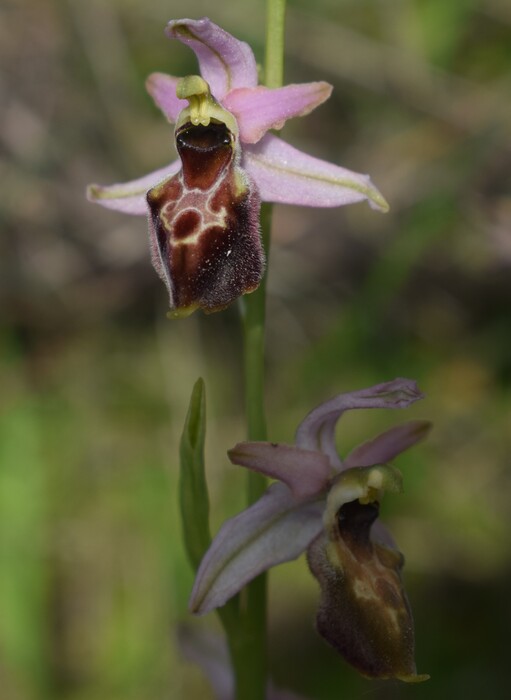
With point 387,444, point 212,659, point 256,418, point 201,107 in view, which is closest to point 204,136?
point 201,107

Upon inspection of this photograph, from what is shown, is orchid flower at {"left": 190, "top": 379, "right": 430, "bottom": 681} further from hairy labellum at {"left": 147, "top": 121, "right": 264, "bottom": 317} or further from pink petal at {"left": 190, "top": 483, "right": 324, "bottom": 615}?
hairy labellum at {"left": 147, "top": 121, "right": 264, "bottom": 317}

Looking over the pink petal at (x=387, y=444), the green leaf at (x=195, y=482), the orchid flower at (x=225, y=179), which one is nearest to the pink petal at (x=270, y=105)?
the orchid flower at (x=225, y=179)

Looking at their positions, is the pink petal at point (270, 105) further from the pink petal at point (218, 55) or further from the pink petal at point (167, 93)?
the pink petal at point (167, 93)

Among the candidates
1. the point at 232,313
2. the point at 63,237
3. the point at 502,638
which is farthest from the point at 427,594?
the point at 63,237

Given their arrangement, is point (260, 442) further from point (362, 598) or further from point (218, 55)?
point (218, 55)

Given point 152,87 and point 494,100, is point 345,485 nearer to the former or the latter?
point 152,87

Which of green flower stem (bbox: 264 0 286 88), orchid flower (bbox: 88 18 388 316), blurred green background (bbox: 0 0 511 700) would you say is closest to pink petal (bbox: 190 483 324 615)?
orchid flower (bbox: 88 18 388 316)
